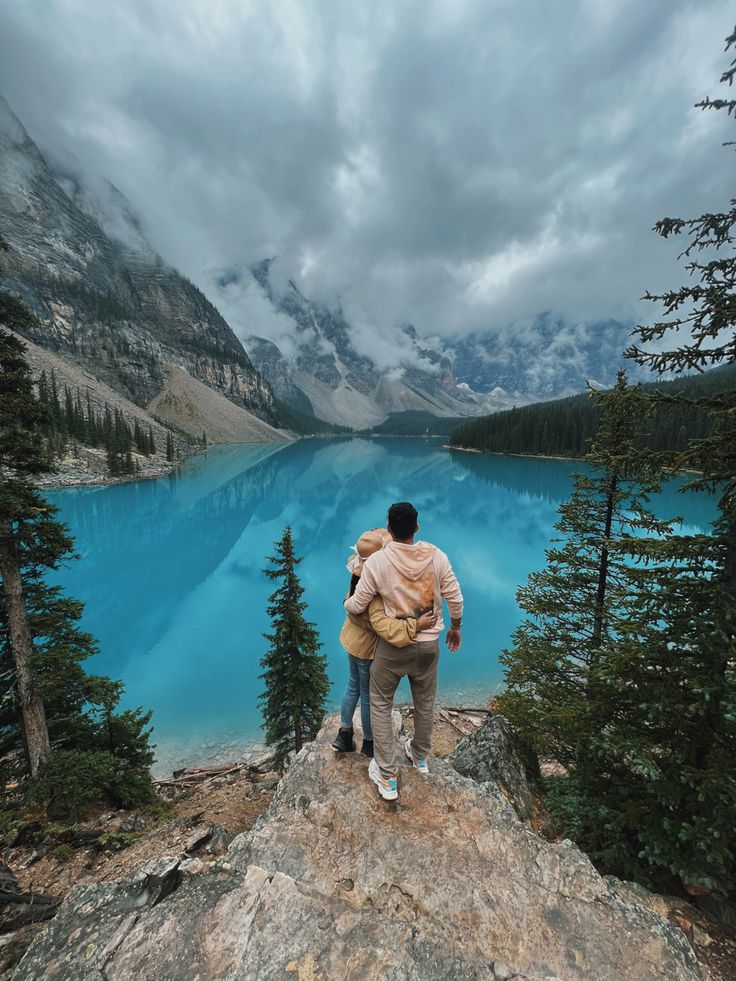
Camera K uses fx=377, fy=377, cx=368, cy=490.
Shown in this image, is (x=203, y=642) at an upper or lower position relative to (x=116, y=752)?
lower

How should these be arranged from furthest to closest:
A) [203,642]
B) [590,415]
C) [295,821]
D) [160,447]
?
[590,415] < [160,447] < [203,642] < [295,821]

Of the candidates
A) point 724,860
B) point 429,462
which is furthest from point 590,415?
point 724,860

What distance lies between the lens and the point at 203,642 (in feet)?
71.7

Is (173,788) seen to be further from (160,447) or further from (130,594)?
(160,447)

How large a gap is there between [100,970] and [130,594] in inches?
1179

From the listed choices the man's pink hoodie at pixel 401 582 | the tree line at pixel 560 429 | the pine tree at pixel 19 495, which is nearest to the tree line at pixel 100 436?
the pine tree at pixel 19 495

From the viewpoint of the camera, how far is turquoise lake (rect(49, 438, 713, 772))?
1656 cm

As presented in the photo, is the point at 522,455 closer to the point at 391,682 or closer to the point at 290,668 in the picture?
the point at 290,668

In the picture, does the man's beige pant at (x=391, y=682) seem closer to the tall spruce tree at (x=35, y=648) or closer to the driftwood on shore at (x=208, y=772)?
the tall spruce tree at (x=35, y=648)

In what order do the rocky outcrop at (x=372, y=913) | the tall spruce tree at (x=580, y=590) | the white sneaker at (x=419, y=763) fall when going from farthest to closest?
the tall spruce tree at (x=580, y=590) → the white sneaker at (x=419, y=763) → the rocky outcrop at (x=372, y=913)

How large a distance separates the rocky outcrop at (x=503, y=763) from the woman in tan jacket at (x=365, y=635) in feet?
6.64

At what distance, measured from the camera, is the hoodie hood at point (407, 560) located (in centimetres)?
390

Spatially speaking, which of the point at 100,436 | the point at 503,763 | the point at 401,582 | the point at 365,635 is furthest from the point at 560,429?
the point at 401,582

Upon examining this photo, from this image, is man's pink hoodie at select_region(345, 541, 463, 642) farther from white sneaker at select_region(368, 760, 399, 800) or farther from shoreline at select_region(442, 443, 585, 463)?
shoreline at select_region(442, 443, 585, 463)
